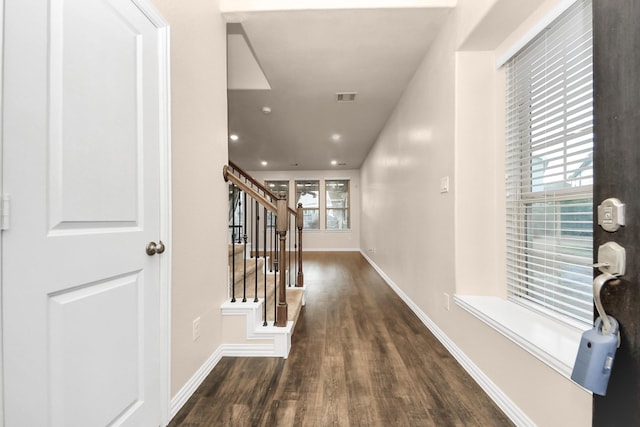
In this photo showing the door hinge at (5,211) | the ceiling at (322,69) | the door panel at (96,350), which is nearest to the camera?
the door hinge at (5,211)

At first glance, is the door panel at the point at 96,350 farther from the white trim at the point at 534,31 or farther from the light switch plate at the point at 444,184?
the white trim at the point at 534,31

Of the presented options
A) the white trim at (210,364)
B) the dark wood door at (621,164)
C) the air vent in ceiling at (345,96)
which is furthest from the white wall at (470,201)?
the white trim at (210,364)

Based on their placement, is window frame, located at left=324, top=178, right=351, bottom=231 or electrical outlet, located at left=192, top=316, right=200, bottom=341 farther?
window frame, located at left=324, top=178, right=351, bottom=231

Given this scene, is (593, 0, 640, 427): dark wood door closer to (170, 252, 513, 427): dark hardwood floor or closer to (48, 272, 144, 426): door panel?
(170, 252, 513, 427): dark hardwood floor

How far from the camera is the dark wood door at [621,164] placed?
0.59m

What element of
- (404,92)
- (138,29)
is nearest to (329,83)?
(404,92)

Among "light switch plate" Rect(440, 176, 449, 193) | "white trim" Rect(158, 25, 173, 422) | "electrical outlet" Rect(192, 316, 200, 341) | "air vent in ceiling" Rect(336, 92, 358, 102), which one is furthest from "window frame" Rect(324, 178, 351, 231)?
"white trim" Rect(158, 25, 173, 422)

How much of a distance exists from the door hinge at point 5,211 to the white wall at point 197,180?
706 millimetres

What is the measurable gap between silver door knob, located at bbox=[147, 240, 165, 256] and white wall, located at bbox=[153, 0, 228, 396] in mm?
163

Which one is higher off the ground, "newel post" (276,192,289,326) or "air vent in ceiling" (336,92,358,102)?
"air vent in ceiling" (336,92,358,102)

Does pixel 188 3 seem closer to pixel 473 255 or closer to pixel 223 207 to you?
pixel 223 207

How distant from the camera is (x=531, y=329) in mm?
1407

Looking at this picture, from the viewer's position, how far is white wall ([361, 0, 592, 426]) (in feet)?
4.34

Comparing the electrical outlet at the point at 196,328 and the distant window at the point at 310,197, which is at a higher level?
the distant window at the point at 310,197
